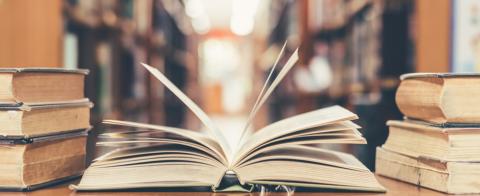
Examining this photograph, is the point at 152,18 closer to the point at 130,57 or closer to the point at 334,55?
the point at 130,57

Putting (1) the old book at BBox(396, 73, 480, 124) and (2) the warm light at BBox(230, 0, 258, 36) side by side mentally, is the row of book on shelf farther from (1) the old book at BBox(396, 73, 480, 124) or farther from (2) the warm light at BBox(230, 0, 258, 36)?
(2) the warm light at BBox(230, 0, 258, 36)

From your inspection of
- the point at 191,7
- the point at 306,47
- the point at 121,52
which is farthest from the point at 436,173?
the point at 191,7

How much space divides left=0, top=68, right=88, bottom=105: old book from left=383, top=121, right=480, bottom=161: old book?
20.2 inches

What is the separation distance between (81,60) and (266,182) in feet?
5.39

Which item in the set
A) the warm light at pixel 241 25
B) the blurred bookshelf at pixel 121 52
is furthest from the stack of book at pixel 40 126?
the warm light at pixel 241 25

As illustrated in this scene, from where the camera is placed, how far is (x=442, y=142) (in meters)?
0.75

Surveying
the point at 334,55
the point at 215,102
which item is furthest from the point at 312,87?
the point at 215,102

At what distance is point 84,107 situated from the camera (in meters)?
0.91

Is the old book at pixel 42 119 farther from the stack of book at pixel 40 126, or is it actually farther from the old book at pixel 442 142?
the old book at pixel 442 142

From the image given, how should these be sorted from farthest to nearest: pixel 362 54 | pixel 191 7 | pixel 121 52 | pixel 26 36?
pixel 191 7 → pixel 121 52 → pixel 362 54 → pixel 26 36

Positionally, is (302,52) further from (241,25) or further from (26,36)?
(241,25)

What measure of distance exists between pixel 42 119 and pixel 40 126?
0.03 feet

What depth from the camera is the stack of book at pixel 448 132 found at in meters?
0.74

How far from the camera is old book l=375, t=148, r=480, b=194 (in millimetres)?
735
